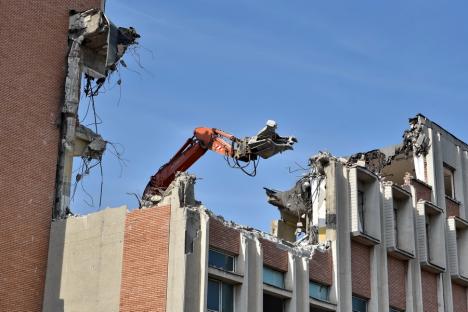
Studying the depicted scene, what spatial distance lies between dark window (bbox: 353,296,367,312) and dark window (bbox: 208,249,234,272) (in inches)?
269

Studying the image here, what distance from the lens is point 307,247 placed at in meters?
29.1

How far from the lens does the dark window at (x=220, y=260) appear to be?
973 inches

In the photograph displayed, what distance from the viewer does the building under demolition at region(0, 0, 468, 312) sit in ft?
79.4

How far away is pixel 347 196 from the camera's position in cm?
3127

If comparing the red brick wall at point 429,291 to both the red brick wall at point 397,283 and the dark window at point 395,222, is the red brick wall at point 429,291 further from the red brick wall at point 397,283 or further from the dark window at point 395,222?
the dark window at point 395,222

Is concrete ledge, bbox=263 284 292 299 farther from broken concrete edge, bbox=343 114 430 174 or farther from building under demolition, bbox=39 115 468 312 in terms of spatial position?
broken concrete edge, bbox=343 114 430 174

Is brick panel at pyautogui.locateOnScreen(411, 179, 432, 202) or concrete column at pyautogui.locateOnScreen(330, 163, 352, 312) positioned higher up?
brick panel at pyautogui.locateOnScreen(411, 179, 432, 202)

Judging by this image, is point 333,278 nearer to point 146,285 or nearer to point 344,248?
point 344,248

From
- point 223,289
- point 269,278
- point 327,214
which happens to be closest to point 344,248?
point 327,214

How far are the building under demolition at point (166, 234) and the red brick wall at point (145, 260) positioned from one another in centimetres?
4

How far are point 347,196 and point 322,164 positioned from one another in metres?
1.37

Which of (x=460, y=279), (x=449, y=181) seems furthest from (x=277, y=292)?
(x=449, y=181)

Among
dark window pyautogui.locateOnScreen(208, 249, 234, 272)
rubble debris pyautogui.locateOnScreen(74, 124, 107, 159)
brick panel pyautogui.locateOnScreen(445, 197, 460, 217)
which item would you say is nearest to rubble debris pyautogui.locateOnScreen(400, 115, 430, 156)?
brick panel pyautogui.locateOnScreen(445, 197, 460, 217)

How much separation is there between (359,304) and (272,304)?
5.16 meters
